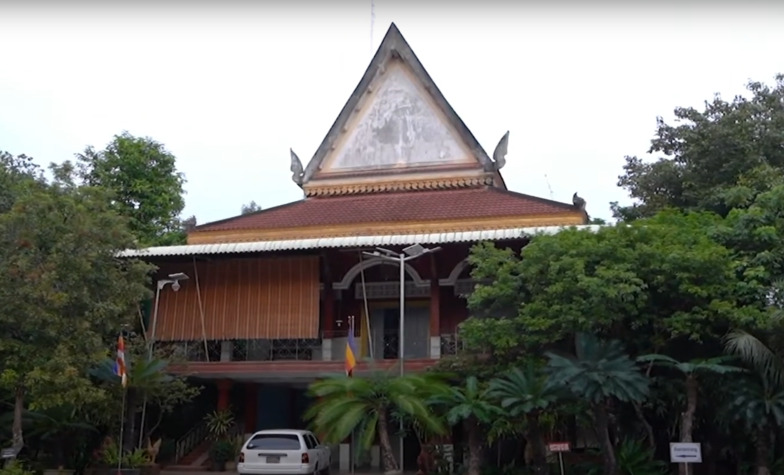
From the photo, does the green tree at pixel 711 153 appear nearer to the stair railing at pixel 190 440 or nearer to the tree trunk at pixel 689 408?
the tree trunk at pixel 689 408

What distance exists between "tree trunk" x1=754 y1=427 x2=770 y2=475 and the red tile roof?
8.02m

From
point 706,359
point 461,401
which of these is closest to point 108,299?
point 461,401

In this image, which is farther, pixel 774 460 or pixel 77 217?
pixel 77 217

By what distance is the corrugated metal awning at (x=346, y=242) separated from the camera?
20.7m

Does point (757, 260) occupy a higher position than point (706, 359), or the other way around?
point (757, 260)

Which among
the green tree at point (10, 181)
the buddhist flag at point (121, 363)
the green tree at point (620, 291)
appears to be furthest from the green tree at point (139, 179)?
the green tree at point (620, 291)

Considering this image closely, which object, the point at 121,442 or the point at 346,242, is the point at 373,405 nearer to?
the point at 346,242

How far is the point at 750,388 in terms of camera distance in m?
16.0

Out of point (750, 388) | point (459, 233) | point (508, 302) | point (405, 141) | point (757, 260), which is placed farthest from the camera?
point (405, 141)

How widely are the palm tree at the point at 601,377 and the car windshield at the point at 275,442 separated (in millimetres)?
5338

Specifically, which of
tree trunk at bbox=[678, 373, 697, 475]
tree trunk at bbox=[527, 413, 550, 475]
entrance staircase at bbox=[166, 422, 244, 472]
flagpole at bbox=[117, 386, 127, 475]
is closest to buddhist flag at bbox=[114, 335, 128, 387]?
flagpole at bbox=[117, 386, 127, 475]

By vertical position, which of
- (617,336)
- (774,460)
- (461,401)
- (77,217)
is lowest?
(774,460)

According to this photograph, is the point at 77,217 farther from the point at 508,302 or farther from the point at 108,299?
the point at 508,302

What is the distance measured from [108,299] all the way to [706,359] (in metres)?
12.1
